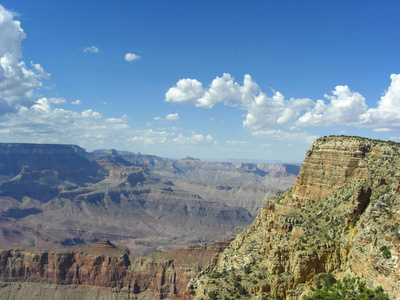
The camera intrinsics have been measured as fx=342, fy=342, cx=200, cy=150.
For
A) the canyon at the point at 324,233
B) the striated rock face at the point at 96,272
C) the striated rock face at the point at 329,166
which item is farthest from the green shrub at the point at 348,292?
the striated rock face at the point at 96,272

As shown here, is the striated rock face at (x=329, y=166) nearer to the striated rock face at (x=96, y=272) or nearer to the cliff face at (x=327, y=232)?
the cliff face at (x=327, y=232)

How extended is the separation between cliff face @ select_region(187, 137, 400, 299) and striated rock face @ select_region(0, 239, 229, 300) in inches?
3318

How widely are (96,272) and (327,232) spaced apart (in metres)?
119

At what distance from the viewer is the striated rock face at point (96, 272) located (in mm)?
137250

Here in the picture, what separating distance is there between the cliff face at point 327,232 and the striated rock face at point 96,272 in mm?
84277

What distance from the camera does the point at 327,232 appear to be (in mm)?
48219

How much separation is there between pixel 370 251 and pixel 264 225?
23.0 m

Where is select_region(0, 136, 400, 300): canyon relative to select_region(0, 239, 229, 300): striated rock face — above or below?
above

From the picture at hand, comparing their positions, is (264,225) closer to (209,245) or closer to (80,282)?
(209,245)

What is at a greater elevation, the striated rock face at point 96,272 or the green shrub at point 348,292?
the green shrub at point 348,292

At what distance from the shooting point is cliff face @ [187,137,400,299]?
39844 millimetres

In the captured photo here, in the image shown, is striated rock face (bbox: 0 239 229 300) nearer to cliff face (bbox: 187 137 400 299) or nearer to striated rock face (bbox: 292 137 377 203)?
cliff face (bbox: 187 137 400 299)

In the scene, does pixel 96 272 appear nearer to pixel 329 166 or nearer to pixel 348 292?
pixel 329 166

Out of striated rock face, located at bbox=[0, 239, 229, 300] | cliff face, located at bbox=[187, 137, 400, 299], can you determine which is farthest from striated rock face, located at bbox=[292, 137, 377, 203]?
striated rock face, located at bbox=[0, 239, 229, 300]
